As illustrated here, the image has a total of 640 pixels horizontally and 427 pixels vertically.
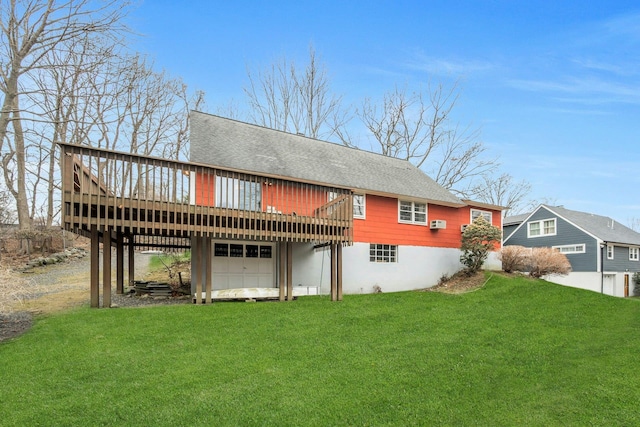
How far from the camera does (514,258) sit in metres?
16.0

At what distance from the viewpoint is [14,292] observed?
6.55m

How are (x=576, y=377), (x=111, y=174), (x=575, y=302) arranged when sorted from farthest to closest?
(x=575, y=302) → (x=111, y=174) → (x=576, y=377)

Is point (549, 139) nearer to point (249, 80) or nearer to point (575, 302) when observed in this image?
point (575, 302)

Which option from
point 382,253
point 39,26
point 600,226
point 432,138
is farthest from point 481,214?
point 39,26

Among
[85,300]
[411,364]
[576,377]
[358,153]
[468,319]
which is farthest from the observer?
[358,153]

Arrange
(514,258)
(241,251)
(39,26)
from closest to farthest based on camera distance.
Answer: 1. (241,251)
2. (39,26)
3. (514,258)

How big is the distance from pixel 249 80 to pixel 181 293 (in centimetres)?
2039

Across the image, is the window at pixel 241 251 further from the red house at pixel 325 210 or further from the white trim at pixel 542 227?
the white trim at pixel 542 227

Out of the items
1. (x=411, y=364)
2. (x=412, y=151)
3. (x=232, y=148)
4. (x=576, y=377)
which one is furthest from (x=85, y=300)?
(x=412, y=151)

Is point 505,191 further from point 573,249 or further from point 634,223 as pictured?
point 634,223

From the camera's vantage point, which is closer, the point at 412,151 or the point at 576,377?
the point at 576,377

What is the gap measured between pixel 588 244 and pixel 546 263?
28.9 feet

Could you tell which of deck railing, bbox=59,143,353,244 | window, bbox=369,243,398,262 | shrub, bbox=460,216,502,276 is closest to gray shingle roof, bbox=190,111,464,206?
deck railing, bbox=59,143,353,244

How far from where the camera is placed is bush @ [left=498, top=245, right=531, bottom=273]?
52.5 feet
